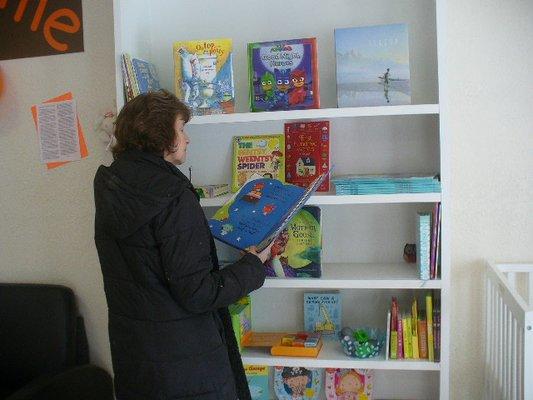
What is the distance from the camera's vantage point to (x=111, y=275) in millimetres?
1633

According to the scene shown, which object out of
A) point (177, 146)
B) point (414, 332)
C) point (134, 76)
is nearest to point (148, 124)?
point (177, 146)

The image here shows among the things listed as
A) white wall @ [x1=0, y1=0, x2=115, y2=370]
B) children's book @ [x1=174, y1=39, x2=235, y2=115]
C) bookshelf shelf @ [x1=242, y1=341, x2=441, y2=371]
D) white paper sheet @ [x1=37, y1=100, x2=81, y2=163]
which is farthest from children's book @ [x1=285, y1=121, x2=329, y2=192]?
white paper sheet @ [x1=37, y1=100, x2=81, y2=163]

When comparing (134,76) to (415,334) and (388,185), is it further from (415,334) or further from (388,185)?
(415,334)

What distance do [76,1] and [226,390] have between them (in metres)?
1.77

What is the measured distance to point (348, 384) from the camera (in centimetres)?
237

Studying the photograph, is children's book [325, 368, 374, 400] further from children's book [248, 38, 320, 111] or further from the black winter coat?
children's book [248, 38, 320, 111]

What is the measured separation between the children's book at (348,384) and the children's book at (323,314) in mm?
152

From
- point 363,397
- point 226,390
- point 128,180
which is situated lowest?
point 363,397

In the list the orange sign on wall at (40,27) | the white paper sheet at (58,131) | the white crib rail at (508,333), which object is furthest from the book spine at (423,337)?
the orange sign on wall at (40,27)

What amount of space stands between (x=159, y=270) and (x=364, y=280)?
0.83 meters

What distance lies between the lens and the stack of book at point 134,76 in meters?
2.14

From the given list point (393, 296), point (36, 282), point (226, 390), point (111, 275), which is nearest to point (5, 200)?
point (36, 282)

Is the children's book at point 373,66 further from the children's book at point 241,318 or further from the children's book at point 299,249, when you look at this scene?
the children's book at point 241,318

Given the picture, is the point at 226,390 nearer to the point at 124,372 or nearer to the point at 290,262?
the point at 124,372
